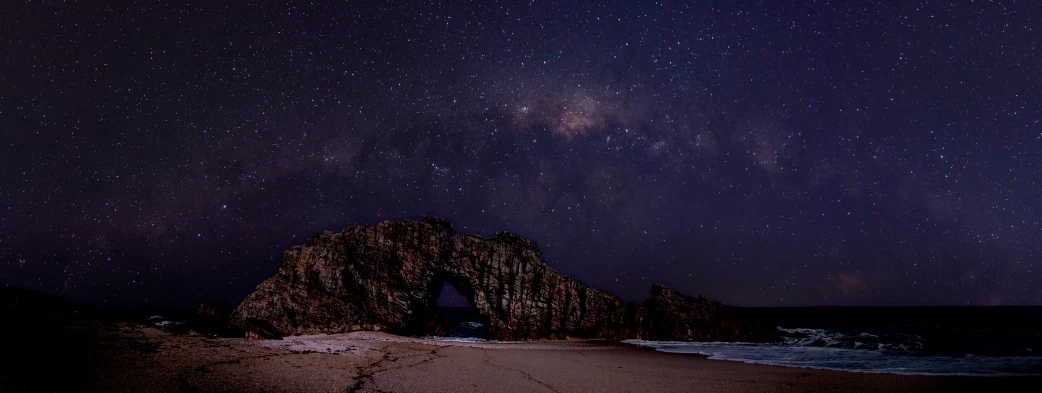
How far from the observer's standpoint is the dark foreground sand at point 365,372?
7453 millimetres

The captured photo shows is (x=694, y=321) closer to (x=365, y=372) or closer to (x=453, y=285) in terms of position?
(x=453, y=285)

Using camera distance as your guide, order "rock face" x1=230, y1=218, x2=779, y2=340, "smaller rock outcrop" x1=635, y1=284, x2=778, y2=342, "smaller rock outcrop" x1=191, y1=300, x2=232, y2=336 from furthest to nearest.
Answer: "smaller rock outcrop" x1=635, y1=284, x2=778, y2=342 < "rock face" x1=230, y1=218, x2=779, y2=340 < "smaller rock outcrop" x1=191, y1=300, x2=232, y2=336

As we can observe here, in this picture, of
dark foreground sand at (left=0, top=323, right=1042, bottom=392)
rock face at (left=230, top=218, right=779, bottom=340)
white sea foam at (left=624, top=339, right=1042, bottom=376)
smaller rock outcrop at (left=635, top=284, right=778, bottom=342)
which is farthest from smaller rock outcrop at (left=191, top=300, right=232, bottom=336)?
smaller rock outcrop at (left=635, top=284, right=778, bottom=342)

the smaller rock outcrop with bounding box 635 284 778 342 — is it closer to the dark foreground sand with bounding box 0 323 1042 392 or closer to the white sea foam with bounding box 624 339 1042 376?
the white sea foam with bounding box 624 339 1042 376

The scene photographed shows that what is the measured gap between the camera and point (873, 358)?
67.8ft

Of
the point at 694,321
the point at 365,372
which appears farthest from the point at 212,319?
the point at 694,321

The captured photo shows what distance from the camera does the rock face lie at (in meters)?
28.6

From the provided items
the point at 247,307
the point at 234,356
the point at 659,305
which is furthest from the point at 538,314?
the point at 234,356

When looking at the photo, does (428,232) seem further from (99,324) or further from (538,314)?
(99,324)

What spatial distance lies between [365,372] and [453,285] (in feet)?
74.0

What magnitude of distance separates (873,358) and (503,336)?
69.1 feet

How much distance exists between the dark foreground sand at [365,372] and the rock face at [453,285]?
1175 cm

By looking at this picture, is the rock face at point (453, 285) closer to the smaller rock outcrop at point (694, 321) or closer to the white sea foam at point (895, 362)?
the smaller rock outcrop at point (694, 321)

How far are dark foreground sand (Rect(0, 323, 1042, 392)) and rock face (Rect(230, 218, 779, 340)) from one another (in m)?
11.8
